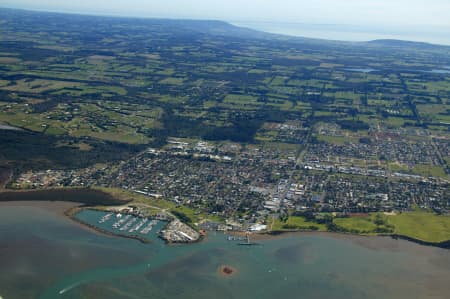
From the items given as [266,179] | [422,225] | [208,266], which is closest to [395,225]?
[422,225]

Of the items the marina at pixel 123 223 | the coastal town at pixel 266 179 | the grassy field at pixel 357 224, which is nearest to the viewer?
the marina at pixel 123 223

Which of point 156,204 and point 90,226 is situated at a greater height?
point 156,204

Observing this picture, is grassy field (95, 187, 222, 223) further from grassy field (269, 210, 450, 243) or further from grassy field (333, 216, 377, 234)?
grassy field (333, 216, 377, 234)

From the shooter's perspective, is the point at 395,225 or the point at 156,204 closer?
the point at 395,225

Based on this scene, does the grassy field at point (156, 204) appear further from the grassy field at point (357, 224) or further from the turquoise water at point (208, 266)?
the grassy field at point (357, 224)

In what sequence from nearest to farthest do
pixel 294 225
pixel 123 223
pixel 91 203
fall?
pixel 123 223 → pixel 294 225 → pixel 91 203

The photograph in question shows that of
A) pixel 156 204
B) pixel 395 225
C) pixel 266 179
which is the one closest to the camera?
pixel 395 225

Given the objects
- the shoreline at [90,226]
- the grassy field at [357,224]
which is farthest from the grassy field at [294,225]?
the shoreline at [90,226]

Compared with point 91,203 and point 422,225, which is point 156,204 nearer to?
point 91,203

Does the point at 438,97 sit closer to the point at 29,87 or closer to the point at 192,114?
the point at 192,114

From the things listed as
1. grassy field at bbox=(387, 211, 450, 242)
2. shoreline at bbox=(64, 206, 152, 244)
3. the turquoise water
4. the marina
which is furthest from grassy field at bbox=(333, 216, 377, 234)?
shoreline at bbox=(64, 206, 152, 244)
